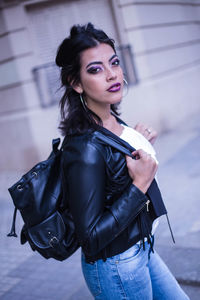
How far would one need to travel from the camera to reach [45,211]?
1.58 metres

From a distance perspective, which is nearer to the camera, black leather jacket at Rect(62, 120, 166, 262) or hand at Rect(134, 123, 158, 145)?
black leather jacket at Rect(62, 120, 166, 262)

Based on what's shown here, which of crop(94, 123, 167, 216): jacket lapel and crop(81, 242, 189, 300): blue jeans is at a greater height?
crop(94, 123, 167, 216): jacket lapel

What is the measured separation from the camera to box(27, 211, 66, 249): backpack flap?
158 cm

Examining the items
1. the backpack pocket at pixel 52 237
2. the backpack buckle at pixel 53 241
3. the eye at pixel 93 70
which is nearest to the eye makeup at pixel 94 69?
the eye at pixel 93 70

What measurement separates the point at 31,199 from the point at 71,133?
0.34 m

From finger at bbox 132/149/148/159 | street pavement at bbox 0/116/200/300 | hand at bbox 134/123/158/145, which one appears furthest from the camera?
street pavement at bbox 0/116/200/300

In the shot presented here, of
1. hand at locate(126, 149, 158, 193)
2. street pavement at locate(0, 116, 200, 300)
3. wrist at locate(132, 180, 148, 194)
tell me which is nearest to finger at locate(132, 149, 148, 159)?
hand at locate(126, 149, 158, 193)

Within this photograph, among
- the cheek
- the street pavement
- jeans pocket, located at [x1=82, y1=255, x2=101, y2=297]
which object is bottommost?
the street pavement

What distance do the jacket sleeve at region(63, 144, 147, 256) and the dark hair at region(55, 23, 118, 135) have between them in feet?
0.59

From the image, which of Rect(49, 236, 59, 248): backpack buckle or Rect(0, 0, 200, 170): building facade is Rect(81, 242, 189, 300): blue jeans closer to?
Rect(49, 236, 59, 248): backpack buckle

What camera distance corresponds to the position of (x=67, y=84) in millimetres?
1729

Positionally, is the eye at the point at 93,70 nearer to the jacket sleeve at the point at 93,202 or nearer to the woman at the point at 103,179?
the woman at the point at 103,179

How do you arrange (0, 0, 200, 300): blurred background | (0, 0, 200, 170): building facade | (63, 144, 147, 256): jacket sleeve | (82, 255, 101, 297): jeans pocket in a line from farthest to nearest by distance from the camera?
(0, 0, 200, 170): building facade < (0, 0, 200, 300): blurred background < (82, 255, 101, 297): jeans pocket < (63, 144, 147, 256): jacket sleeve

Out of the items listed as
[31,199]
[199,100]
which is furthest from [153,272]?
[199,100]
